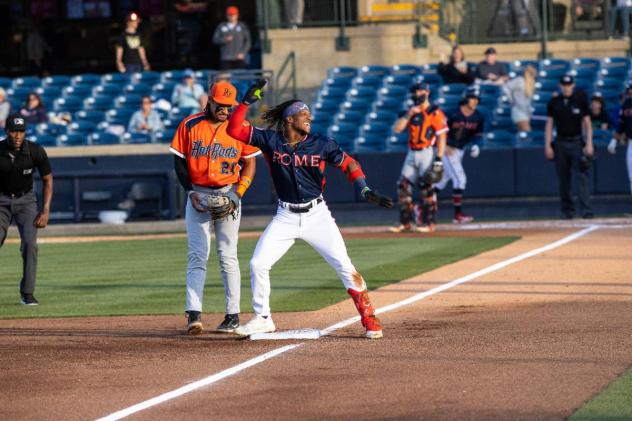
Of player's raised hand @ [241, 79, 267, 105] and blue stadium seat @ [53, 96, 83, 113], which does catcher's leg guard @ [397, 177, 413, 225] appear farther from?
blue stadium seat @ [53, 96, 83, 113]

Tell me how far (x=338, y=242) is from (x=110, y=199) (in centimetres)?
1648

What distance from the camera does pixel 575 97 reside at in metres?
23.0

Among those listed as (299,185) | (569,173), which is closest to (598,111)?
(569,173)

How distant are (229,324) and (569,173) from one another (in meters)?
13.2

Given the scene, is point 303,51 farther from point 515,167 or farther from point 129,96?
point 515,167

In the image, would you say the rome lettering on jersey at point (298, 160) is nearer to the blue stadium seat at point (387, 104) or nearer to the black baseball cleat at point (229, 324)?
the black baseball cleat at point (229, 324)

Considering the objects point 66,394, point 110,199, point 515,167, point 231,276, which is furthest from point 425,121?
point 66,394

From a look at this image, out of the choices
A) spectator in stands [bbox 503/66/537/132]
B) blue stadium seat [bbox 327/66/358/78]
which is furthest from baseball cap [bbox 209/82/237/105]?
blue stadium seat [bbox 327/66/358/78]

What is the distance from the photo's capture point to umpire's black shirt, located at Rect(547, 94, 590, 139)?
23000 millimetres

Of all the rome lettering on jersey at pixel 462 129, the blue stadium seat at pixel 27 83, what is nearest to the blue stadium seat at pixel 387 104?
the rome lettering on jersey at pixel 462 129

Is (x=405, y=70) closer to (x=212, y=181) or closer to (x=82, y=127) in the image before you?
(x=82, y=127)

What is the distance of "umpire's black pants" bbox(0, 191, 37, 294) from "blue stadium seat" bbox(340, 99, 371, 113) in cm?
1579

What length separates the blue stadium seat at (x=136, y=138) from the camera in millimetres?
28516

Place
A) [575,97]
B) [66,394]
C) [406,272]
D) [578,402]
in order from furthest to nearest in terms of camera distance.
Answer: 1. [575,97]
2. [406,272]
3. [66,394]
4. [578,402]
